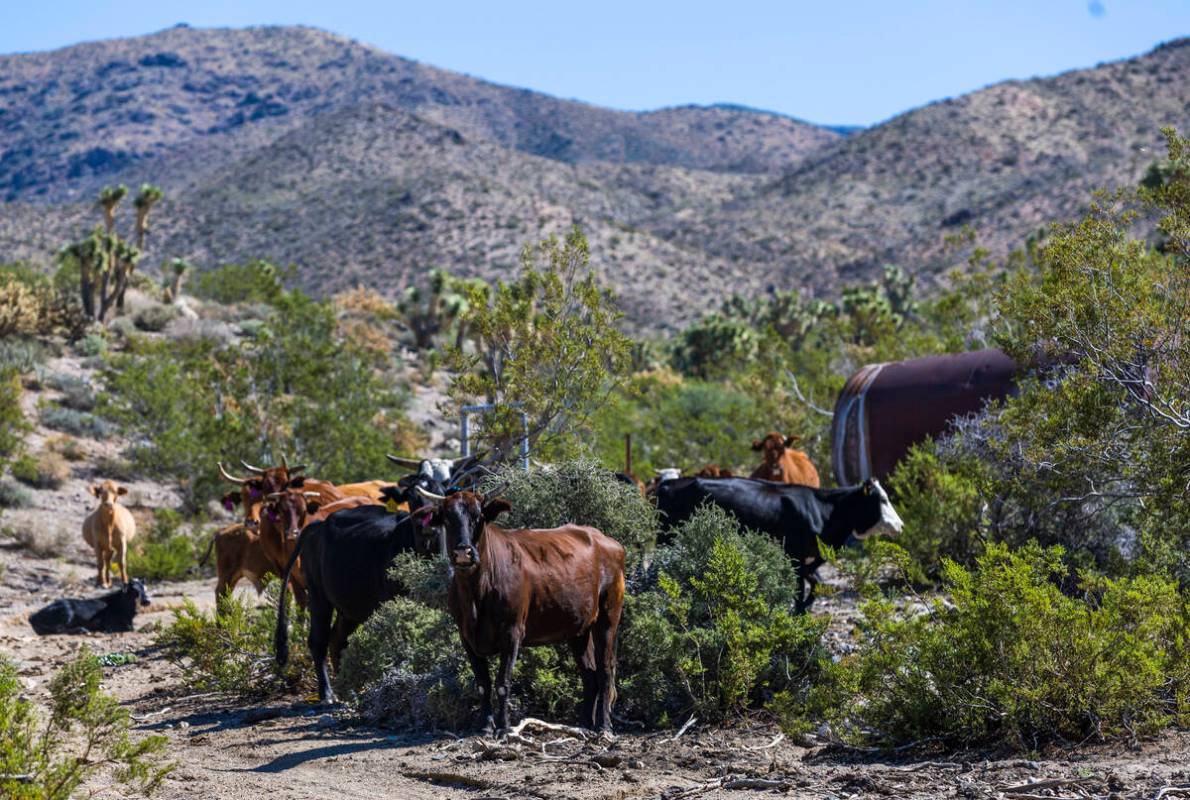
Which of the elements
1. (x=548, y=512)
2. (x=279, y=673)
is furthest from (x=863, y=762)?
(x=279, y=673)

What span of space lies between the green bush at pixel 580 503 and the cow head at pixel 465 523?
2.23 m

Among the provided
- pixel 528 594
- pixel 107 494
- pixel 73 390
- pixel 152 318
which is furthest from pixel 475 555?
pixel 152 318

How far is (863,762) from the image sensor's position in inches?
369

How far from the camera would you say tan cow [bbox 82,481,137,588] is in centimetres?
1991

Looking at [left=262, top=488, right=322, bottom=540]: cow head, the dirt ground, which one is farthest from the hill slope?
the dirt ground

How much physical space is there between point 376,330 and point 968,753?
146 ft

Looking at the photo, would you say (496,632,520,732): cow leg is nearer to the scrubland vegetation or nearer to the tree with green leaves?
the scrubland vegetation

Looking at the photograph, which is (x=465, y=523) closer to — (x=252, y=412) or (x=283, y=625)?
(x=283, y=625)

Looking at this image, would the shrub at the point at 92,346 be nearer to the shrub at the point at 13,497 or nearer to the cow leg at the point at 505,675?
the shrub at the point at 13,497

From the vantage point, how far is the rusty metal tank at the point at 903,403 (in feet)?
65.1

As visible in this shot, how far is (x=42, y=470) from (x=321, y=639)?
16872 mm

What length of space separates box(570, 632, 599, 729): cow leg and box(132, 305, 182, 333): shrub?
118ft

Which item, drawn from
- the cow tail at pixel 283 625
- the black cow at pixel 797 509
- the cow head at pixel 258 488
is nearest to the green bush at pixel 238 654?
the cow tail at pixel 283 625

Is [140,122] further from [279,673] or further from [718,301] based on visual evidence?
[279,673]
